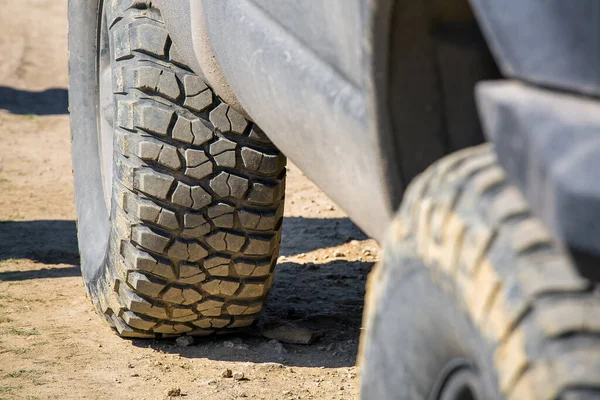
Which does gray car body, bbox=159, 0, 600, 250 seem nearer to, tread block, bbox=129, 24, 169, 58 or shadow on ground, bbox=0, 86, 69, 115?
tread block, bbox=129, 24, 169, 58

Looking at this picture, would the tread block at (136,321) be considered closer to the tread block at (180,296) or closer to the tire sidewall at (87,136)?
the tread block at (180,296)

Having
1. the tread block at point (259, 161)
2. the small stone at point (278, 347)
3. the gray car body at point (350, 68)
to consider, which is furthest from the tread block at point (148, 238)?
the gray car body at point (350, 68)

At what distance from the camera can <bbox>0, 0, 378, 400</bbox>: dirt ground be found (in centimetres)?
266

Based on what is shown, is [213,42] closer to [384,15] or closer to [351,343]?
[384,15]

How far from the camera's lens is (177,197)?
258 cm

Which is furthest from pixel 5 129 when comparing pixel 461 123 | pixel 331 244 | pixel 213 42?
pixel 461 123

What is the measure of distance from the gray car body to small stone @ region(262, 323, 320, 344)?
136cm

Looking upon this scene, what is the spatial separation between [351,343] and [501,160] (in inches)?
85.9

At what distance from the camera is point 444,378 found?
3.41 feet

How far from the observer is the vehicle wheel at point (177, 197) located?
251 cm

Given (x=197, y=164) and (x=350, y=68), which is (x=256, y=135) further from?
(x=350, y=68)

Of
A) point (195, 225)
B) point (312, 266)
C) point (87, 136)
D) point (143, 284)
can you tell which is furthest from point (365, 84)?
point (312, 266)

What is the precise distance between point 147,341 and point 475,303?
2.26 m

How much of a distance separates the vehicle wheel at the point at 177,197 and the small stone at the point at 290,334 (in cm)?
15
